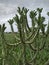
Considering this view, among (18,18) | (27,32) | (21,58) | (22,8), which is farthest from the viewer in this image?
(27,32)

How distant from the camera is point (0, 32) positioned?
314 inches

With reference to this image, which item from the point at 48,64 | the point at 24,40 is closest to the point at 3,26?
the point at 24,40

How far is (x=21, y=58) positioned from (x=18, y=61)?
164 millimetres

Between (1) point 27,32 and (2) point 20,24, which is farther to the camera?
(1) point 27,32

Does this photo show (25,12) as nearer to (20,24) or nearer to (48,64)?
(20,24)

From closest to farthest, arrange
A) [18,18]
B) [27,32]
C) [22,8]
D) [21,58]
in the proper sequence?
[18,18], [22,8], [21,58], [27,32]

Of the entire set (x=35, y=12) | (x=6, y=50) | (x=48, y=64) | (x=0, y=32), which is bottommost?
(x=48, y=64)

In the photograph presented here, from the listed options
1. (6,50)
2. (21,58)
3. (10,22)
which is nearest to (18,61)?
(21,58)

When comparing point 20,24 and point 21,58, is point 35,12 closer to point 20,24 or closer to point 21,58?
point 20,24

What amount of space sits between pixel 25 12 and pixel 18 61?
1666 millimetres

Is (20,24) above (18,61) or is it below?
above

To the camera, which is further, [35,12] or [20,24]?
[35,12]

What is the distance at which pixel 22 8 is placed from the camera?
7914 mm

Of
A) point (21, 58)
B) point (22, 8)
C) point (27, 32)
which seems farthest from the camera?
point (27, 32)
